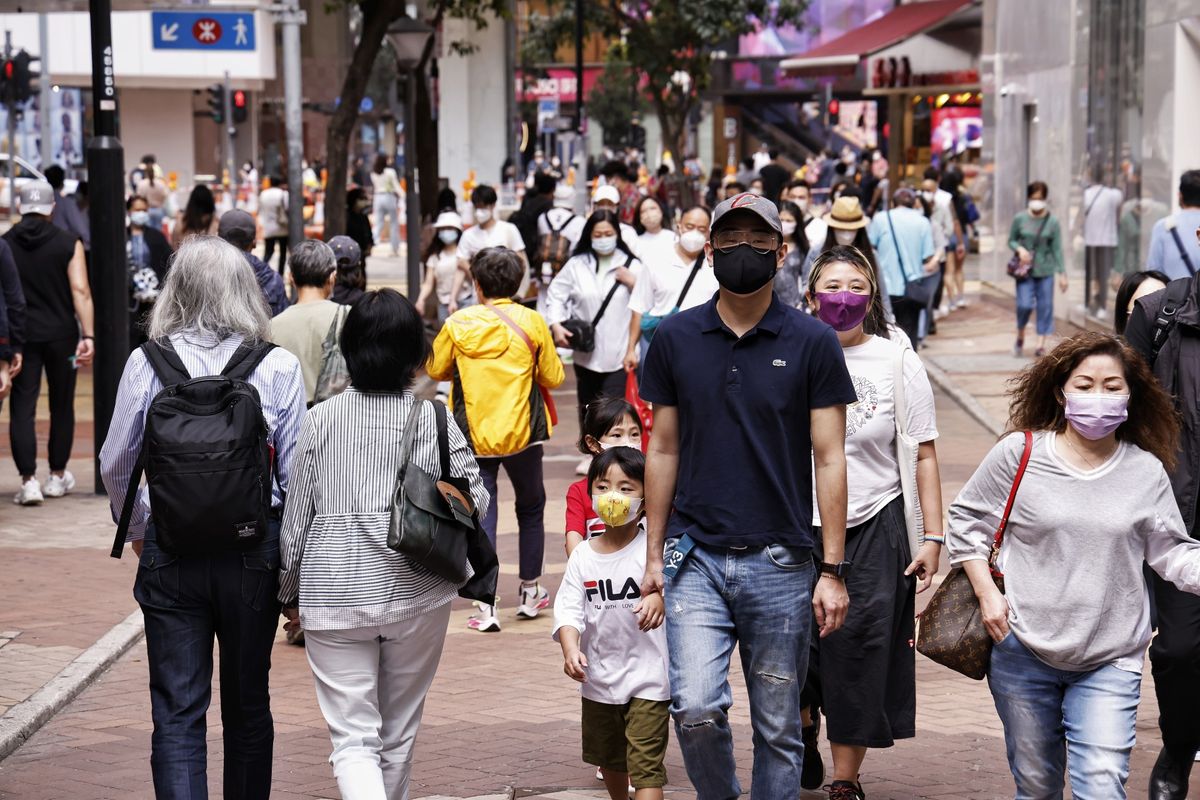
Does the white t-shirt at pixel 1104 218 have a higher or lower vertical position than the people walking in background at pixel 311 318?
higher

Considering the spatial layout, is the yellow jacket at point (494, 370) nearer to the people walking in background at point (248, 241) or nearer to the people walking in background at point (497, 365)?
the people walking in background at point (497, 365)

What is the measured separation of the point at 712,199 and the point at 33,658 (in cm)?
3299

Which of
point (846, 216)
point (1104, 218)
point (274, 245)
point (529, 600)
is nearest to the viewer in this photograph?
point (529, 600)

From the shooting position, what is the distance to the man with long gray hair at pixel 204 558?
500 cm

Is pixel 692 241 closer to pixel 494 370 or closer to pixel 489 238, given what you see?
pixel 494 370

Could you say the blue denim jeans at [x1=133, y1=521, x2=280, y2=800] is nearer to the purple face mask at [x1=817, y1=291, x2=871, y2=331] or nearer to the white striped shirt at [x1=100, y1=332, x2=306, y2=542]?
the white striped shirt at [x1=100, y1=332, x2=306, y2=542]

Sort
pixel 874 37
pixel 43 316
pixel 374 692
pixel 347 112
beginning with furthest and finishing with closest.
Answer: pixel 874 37 → pixel 347 112 → pixel 43 316 → pixel 374 692

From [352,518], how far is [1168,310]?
266 centimetres

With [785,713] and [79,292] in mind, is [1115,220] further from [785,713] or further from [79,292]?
[785,713]

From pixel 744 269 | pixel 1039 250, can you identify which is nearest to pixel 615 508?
pixel 744 269

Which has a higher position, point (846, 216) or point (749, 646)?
point (846, 216)

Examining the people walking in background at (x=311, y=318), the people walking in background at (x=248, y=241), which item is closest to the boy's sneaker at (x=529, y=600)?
the people walking in background at (x=311, y=318)

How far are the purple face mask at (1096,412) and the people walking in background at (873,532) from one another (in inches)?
34.2

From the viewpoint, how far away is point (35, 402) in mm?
11719
